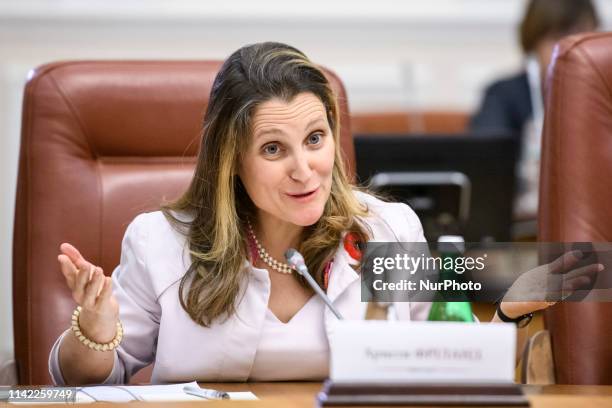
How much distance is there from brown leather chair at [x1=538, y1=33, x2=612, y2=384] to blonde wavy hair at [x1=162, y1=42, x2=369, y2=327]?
13.1 inches

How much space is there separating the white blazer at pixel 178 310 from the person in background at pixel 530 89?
1.44 m

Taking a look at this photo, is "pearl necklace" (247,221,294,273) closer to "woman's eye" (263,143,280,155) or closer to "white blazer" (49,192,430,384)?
"white blazer" (49,192,430,384)

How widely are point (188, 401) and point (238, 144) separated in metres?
0.45

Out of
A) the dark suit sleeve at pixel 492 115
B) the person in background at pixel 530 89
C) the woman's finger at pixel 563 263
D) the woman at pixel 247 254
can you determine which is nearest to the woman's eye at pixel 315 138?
the woman at pixel 247 254

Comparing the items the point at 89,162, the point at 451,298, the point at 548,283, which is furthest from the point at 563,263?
the point at 89,162

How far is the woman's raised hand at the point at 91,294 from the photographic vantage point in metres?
1.32

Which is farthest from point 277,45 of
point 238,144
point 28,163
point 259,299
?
point 28,163

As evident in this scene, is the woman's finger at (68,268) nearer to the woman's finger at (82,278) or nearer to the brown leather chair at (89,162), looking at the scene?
the woman's finger at (82,278)

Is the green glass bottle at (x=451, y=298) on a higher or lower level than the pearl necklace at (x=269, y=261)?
higher

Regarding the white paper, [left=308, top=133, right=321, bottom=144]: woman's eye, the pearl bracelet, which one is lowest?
the white paper

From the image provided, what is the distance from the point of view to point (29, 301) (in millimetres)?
1734

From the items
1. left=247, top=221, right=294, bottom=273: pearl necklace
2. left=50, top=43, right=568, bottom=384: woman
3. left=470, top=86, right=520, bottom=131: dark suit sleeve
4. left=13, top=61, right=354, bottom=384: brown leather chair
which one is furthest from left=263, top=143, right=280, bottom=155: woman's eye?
left=470, top=86, right=520, bottom=131: dark suit sleeve

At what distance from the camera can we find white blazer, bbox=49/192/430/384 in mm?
1524

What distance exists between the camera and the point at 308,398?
4.20 ft
